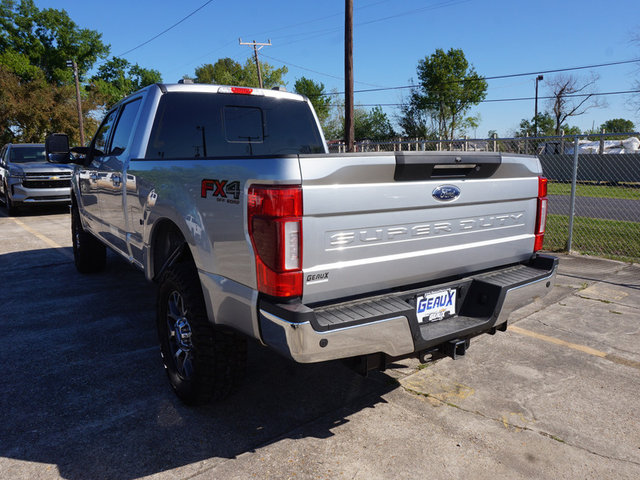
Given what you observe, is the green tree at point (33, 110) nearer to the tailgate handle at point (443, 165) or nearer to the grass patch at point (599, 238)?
the grass patch at point (599, 238)

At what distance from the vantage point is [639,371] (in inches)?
147

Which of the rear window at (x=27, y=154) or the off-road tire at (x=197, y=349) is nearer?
the off-road tire at (x=197, y=349)

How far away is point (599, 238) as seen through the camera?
30.1 feet

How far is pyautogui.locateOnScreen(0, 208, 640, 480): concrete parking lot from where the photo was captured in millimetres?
2629

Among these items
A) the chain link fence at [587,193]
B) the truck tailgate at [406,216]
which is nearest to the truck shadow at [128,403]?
the truck tailgate at [406,216]

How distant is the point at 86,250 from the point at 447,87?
162 feet

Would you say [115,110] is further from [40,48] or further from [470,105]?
[40,48]

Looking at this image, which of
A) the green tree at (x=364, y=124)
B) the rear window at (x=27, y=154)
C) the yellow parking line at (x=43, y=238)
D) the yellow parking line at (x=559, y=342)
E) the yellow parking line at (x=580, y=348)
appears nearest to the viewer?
the yellow parking line at (x=580, y=348)

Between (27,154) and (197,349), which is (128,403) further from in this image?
(27,154)

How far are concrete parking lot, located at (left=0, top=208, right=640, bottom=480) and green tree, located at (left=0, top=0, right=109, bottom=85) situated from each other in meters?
61.6

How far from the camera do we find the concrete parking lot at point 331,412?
2629mm

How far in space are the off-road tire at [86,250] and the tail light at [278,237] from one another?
4.86 m

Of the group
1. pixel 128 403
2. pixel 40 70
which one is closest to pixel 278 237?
pixel 128 403

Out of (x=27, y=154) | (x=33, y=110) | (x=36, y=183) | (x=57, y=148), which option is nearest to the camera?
(x=57, y=148)
